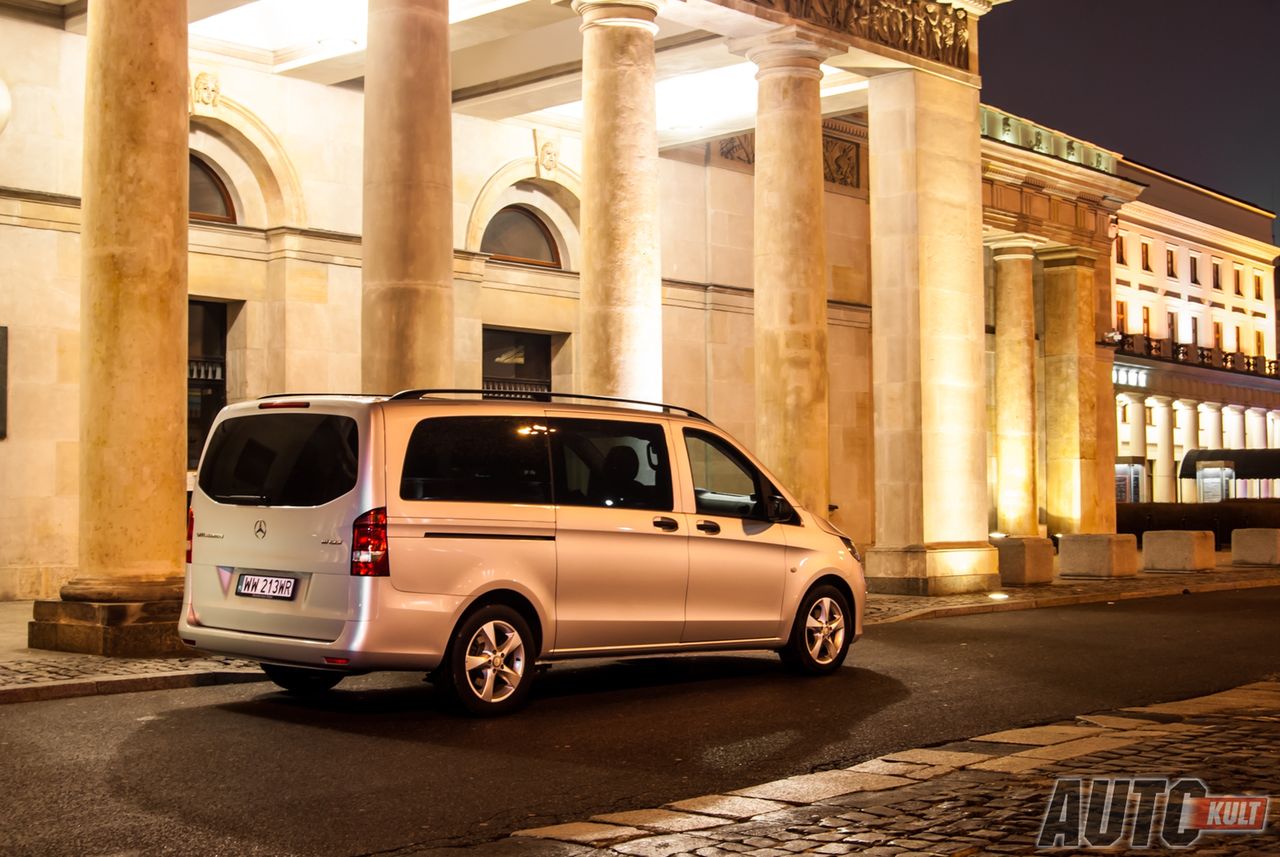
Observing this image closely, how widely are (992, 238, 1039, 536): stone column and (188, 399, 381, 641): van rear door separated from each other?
2609cm

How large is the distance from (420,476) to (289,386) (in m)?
13.1

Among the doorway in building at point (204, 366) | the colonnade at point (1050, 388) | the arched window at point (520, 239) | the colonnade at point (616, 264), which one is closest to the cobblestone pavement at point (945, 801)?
the colonnade at point (616, 264)

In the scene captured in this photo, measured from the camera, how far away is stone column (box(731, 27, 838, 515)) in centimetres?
2103

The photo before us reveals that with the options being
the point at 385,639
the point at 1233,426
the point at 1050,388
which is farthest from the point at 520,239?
the point at 1233,426

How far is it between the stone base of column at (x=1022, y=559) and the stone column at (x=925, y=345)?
3.48ft

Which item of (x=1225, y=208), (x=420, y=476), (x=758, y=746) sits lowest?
(x=758, y=746)

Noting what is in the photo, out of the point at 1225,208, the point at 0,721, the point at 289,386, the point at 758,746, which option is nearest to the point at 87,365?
the point at 0,721

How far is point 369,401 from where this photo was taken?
9867mm

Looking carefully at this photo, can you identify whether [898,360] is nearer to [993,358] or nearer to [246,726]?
[246,726]

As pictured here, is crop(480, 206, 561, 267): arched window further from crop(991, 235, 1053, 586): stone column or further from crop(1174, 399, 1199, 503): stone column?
crop(1174, 399, 1199, 503): stone column

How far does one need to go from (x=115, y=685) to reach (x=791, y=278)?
12.0m

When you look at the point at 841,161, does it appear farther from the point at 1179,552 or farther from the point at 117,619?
the point at 117,619

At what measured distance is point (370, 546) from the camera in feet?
31.1

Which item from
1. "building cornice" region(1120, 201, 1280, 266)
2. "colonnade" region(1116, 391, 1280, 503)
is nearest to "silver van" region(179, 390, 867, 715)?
"building cornice" region(1120, 201, 1280, 266)
